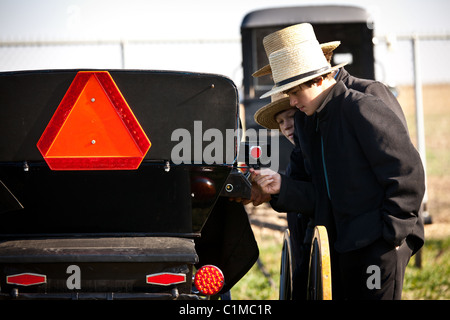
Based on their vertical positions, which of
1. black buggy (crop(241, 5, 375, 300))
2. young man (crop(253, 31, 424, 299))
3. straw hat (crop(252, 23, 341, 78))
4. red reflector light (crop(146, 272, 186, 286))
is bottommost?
red reflector light (crop(146, 272, 186, 286))

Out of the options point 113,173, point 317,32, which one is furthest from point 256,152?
point 317,32

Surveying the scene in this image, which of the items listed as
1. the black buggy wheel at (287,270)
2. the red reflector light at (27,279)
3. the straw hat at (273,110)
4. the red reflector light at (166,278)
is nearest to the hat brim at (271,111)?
the straw hat at (273,110)

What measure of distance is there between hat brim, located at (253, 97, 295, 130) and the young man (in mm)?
687

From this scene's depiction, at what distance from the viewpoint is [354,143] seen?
2.89m

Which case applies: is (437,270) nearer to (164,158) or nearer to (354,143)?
(354,143)

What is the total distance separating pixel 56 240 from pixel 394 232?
160cm

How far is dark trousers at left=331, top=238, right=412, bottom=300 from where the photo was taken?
9.21 feet

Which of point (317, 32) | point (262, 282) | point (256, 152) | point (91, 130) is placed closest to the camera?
point (91, 130)

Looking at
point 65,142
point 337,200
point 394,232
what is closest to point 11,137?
point 65,142

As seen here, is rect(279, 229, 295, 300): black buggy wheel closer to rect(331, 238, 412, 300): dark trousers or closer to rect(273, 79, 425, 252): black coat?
rect(273, 79, 425, 252): black coat

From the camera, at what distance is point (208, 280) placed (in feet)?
9.81

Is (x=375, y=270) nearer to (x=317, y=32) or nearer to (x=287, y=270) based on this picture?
(x=287, y=270)

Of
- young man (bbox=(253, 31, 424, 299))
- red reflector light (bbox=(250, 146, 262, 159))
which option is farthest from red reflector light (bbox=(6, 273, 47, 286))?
young man (bbox=(253, 31, 424, 299))

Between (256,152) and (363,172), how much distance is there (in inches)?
23.1
